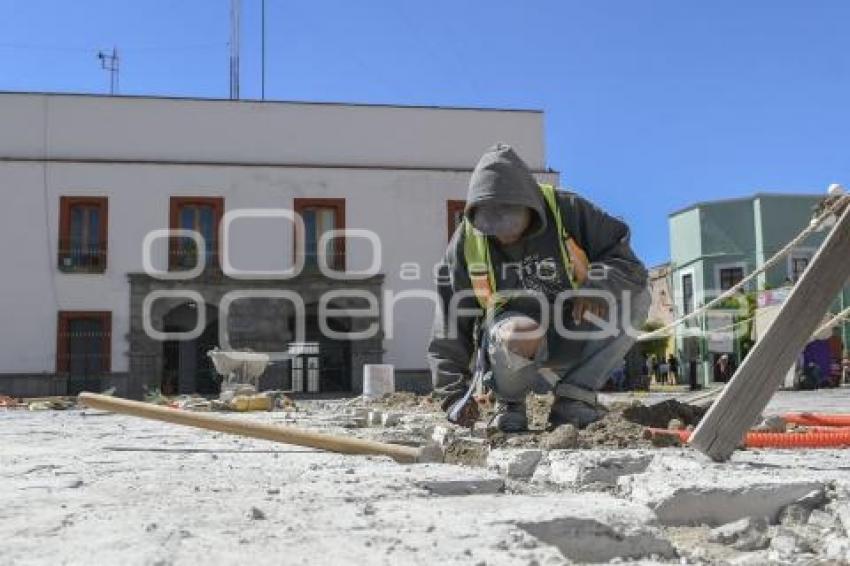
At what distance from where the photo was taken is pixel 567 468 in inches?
108

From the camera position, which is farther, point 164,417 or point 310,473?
point 164,417

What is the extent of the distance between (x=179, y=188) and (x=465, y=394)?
22258 millimetres

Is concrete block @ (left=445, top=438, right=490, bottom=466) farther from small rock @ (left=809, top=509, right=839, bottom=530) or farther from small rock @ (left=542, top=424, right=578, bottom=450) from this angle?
small rock @ (left=809, top=509, right=839, bottom=530)

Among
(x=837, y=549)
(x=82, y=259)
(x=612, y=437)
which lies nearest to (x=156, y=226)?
(x=82, y=259)

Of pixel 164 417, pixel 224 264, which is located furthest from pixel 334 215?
pixel 164 417

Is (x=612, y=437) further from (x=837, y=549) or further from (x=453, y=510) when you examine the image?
(x=837, y=549)

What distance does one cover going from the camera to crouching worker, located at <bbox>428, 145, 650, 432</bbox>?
3.95m

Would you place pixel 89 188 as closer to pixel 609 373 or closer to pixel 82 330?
pixel 82 330

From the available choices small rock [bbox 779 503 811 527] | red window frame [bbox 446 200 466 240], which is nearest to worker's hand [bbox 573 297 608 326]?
small rock [bbox 779 503 811 527]

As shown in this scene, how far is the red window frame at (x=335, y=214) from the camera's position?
25.6 meters

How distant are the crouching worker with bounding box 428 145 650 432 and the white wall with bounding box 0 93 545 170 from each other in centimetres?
2231

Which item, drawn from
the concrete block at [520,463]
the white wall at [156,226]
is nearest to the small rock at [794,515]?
the concrete block at [520,463]

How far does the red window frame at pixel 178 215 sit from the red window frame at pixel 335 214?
2.03m

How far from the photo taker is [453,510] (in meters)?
2.09
